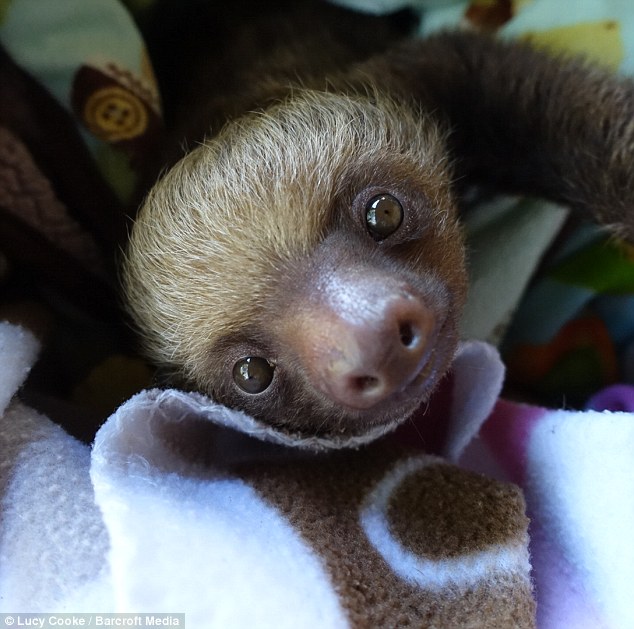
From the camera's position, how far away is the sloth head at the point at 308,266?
116 cm

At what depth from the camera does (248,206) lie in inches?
54.0

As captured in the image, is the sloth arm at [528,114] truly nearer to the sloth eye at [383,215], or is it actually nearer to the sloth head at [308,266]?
the sloth head at [308,266]

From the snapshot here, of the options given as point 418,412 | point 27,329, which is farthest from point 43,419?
point 418,412

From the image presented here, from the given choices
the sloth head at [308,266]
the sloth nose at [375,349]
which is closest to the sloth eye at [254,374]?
the sloth head at [308,266]

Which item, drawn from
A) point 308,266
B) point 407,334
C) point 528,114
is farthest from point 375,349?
point 528,114

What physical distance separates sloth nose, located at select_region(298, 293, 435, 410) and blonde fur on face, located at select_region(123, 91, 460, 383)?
0.21 metres

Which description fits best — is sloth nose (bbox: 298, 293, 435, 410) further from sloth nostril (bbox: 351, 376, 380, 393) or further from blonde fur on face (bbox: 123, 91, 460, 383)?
blonde fur on face (bbox: 123, 91, 460, 383)

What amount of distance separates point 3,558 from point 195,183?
2.44 feet

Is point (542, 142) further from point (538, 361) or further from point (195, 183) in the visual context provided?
point (195, 183)


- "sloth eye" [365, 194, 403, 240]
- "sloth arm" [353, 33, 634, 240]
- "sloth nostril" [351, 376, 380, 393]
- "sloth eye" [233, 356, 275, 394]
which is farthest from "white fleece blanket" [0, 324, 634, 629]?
"sloth arm" [353, 33, 634, 240]

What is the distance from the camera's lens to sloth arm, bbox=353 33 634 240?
1.61 metres

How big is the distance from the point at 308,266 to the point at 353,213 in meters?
0.15

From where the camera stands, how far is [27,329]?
143cm

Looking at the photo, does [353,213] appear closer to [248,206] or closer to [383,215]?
[383,215]
